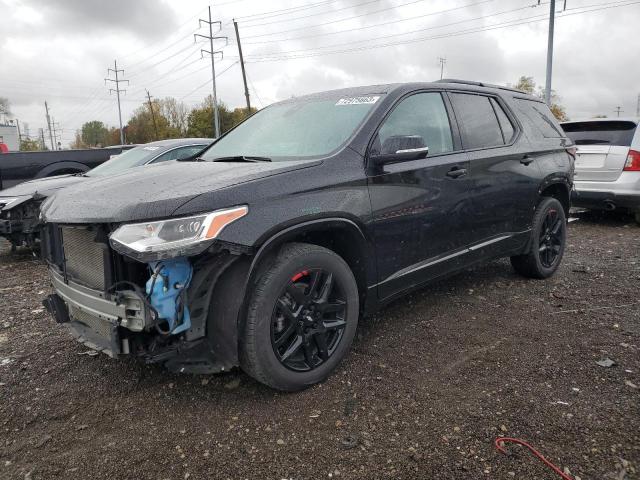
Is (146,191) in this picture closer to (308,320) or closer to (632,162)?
(308,320)

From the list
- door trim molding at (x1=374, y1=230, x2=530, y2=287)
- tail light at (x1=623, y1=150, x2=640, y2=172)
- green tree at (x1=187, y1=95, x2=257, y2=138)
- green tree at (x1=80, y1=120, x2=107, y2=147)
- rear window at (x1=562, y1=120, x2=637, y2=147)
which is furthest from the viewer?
green tree at (x1=80, y1=120, x2=107, y2=147)

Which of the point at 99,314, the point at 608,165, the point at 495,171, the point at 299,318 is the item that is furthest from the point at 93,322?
the point at 608,165

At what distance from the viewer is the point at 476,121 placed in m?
3.99

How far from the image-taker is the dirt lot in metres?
2.21

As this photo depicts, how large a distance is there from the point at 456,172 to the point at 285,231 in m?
1.64

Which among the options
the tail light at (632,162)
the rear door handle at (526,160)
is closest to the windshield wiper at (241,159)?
the rear door handle at (526,160)

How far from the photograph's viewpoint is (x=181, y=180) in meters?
2.68

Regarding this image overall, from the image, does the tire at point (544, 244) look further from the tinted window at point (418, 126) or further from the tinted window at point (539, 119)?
the tinted window at point (418, 126)

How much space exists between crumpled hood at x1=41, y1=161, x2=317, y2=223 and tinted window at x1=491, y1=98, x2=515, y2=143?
88.7 inches

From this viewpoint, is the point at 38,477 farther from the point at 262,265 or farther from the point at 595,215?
the point at 595,215

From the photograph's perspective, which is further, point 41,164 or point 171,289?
point 41,164

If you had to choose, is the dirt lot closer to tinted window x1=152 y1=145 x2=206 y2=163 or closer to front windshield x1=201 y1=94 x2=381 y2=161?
front windshield x1=201 y1=94 x2=381 y2=161

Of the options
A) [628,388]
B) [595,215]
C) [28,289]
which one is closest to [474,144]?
[628,388]

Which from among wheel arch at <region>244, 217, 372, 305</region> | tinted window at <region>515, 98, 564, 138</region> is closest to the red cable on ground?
wheel arch at <region>244, 217, 372, 305</region>
